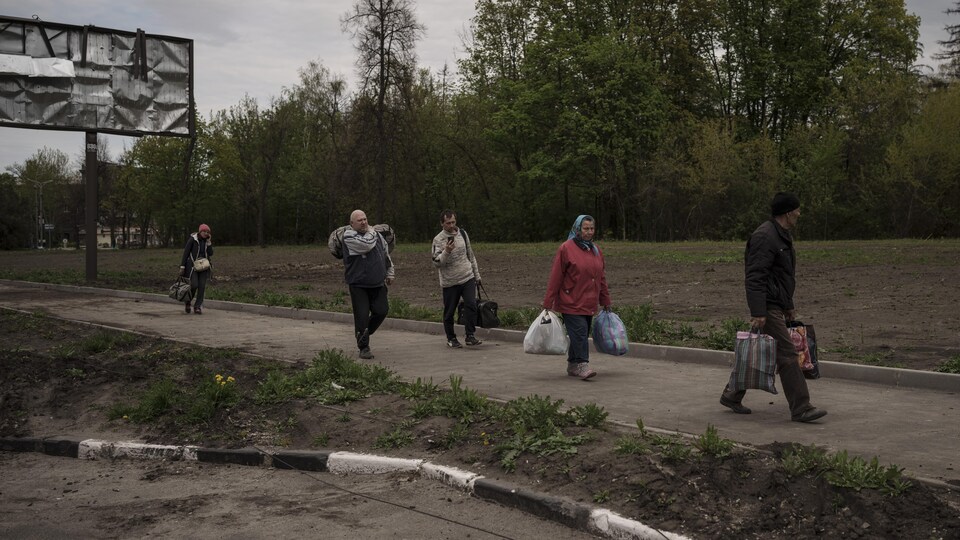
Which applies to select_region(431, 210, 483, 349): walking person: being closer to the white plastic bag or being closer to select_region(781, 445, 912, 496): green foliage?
the white plastic bag

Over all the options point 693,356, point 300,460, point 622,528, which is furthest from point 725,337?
point 622,528

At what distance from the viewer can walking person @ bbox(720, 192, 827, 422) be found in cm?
729

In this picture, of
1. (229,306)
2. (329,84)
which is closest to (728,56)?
(329,84)

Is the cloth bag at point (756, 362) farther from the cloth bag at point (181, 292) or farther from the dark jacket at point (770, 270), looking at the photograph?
the cloth bag at point (181, 292)

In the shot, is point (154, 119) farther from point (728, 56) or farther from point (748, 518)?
point (728, 56)

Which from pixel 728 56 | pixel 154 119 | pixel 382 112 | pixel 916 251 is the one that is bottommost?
pixel 916 251

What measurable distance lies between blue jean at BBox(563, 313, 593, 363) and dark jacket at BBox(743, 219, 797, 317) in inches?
102

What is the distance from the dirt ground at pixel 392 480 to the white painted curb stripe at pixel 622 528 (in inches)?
3.4

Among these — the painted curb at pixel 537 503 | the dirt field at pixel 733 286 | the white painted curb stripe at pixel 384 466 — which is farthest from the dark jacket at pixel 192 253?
the painted curb at pixel 537 503

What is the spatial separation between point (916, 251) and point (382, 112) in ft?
85.4

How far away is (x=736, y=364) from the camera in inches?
297

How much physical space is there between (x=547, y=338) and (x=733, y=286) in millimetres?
11128

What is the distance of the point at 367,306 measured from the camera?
39.7 feet

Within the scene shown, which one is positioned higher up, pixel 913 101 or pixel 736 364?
pixel 913 101
